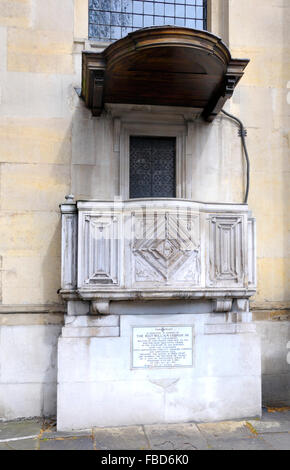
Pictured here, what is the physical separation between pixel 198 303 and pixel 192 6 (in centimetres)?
541

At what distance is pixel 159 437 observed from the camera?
5.65 metres

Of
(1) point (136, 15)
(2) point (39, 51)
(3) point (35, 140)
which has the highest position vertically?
Result: (1) point (136, 15)

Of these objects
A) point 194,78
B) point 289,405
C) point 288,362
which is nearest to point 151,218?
point 194,78

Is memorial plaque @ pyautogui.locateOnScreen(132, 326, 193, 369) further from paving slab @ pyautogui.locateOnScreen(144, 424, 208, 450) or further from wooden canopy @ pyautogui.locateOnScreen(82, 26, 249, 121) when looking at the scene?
wooden canopy @ pyautogui.locateOnScreen(82, 26, 249, 121)

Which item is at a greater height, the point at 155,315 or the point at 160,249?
the point at 160,249

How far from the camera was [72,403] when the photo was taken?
5973mm

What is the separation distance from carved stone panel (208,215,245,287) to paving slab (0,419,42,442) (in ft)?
10.9

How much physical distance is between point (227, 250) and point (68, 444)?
3.40m

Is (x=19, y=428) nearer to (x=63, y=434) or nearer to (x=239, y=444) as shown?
(x=63, y=434)

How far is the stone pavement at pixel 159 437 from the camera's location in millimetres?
5406

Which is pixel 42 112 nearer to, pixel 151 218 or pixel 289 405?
pixel 151 218

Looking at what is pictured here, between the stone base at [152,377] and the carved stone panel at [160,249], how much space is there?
2.22 ft

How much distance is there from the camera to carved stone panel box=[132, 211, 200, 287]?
5887 millimetres

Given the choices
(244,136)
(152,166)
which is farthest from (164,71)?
(244,136)
